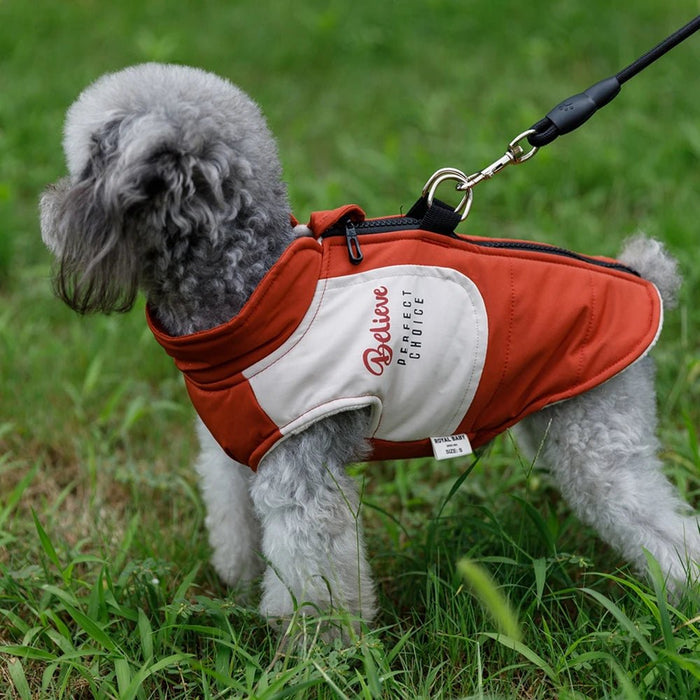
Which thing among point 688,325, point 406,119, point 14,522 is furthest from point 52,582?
point 406,119

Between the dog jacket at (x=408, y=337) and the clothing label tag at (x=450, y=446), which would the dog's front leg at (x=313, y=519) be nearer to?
the dog jacket at (x=408, y=337)

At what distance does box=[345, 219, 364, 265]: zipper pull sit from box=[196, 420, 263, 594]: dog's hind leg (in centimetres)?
93

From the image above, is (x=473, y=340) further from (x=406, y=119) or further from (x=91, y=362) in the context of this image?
(x=406, y=119)

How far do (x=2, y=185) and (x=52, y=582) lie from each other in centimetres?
327

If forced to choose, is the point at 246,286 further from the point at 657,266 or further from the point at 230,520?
the point at 657,266

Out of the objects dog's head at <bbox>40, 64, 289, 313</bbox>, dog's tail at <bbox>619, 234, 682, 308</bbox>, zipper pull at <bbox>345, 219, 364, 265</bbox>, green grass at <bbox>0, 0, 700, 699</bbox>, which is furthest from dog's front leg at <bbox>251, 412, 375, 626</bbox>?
dog's tail at <bbox>619, 234, 682, 308</bbox>

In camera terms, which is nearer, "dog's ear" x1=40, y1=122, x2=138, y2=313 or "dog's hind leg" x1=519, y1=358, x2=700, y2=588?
"dog's ear" x1=40, y1=122, x2=138, y2=313

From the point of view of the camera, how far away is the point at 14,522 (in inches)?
127

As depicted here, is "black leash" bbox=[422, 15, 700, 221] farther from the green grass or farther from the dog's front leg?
the green grass

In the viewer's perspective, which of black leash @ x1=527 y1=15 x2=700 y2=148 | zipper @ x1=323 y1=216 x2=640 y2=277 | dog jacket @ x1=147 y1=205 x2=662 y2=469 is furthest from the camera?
black leash @ x1=527 y1=15 x2=700 y2=148

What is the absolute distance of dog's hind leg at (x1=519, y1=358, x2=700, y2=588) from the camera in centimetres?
264

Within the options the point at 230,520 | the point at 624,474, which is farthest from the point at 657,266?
the point at 230,520

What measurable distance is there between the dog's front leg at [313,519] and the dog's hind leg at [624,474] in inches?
26.9

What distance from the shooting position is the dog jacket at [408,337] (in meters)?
2.36
